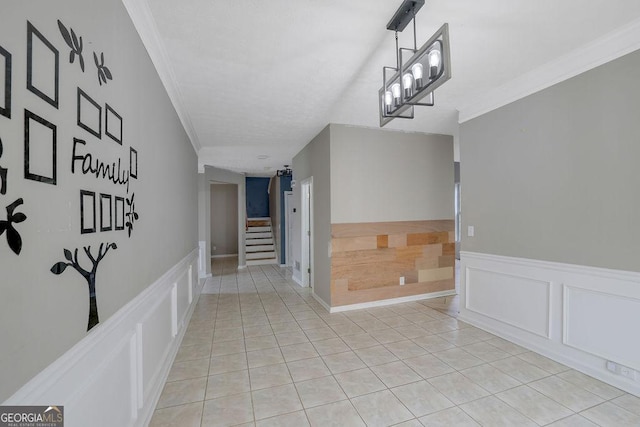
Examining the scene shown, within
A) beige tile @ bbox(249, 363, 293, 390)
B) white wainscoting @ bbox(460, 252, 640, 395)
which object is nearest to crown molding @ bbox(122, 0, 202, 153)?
beige tile @ bbox(249, 363, 293, 390)

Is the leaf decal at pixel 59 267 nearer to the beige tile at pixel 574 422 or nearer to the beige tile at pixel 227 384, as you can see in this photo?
the beige tile at pixel 227 384

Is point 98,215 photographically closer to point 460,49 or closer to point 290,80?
point 290,80

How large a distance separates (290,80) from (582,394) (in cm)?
358

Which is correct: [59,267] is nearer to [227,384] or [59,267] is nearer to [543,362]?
[227,384]

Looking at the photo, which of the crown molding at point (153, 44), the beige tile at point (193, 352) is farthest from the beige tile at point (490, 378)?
the crown molding at point (153, 44)

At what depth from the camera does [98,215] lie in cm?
125

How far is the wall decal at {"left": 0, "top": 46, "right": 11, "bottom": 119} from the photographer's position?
73 centimetres

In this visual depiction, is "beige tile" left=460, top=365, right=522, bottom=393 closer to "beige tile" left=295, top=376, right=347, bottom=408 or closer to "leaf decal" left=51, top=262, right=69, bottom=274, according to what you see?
"beige tile" left=295, top=376, right=347, bottom=408

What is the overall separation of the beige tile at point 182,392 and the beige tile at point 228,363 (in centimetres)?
16

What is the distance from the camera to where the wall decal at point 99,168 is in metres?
1.07

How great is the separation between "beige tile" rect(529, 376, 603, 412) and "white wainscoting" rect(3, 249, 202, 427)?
2.88m

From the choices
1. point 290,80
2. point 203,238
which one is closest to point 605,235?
point 290,80

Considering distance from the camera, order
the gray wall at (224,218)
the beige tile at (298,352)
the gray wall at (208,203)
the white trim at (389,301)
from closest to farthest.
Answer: the beige tile at (298,352) → the white trim at (389,301) → the gray wall at (208,203) → the gray wall at (224,218)

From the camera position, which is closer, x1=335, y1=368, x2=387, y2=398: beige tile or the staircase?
x1=335, y1=368, x2=387, y2=398: beige tile
